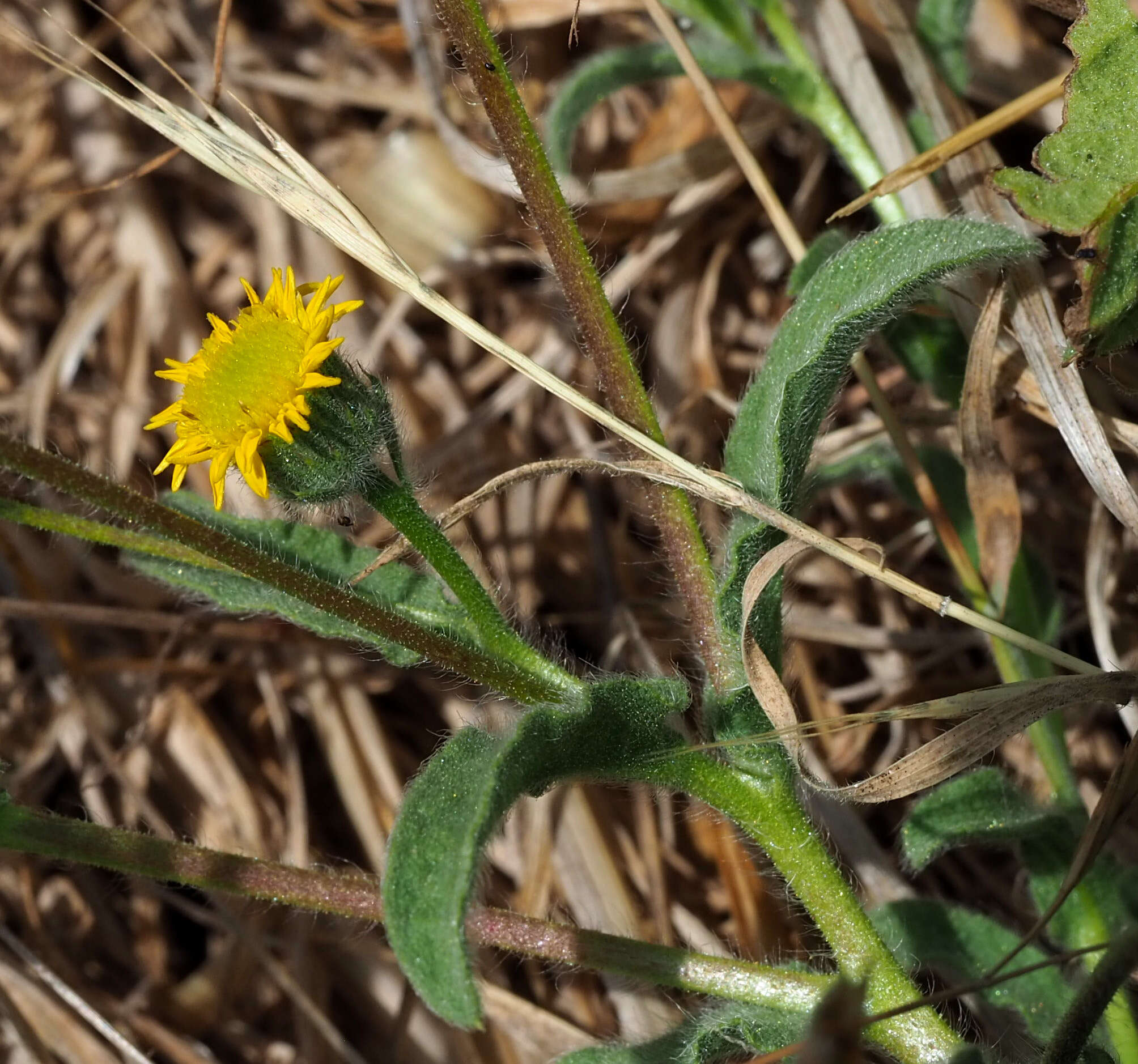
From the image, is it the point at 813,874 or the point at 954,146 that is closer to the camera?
the point at 813,874

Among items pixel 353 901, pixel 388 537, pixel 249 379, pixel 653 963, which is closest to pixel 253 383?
pixel 249 379

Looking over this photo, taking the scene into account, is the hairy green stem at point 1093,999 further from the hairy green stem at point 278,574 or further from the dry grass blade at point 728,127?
the dry grass blade at point 728,127

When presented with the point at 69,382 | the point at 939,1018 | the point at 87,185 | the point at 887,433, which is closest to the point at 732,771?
the point at 939,1018

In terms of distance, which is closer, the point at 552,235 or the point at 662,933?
the point at 552,235

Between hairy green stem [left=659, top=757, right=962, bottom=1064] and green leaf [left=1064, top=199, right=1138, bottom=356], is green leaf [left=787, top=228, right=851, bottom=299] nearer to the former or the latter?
green leaf [left=1064, top=199, right=1138, bottom=356]

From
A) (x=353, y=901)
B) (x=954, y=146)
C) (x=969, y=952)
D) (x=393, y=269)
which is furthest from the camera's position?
(x=954, y=146)

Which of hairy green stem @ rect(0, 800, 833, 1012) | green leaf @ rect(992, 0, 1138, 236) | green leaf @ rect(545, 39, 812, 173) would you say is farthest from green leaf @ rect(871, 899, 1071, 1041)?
green leaf @ rect(545, 39, 812, 173)

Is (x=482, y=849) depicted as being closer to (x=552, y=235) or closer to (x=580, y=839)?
(x=552, y=235)

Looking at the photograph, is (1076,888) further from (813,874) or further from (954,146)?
(954,146)
